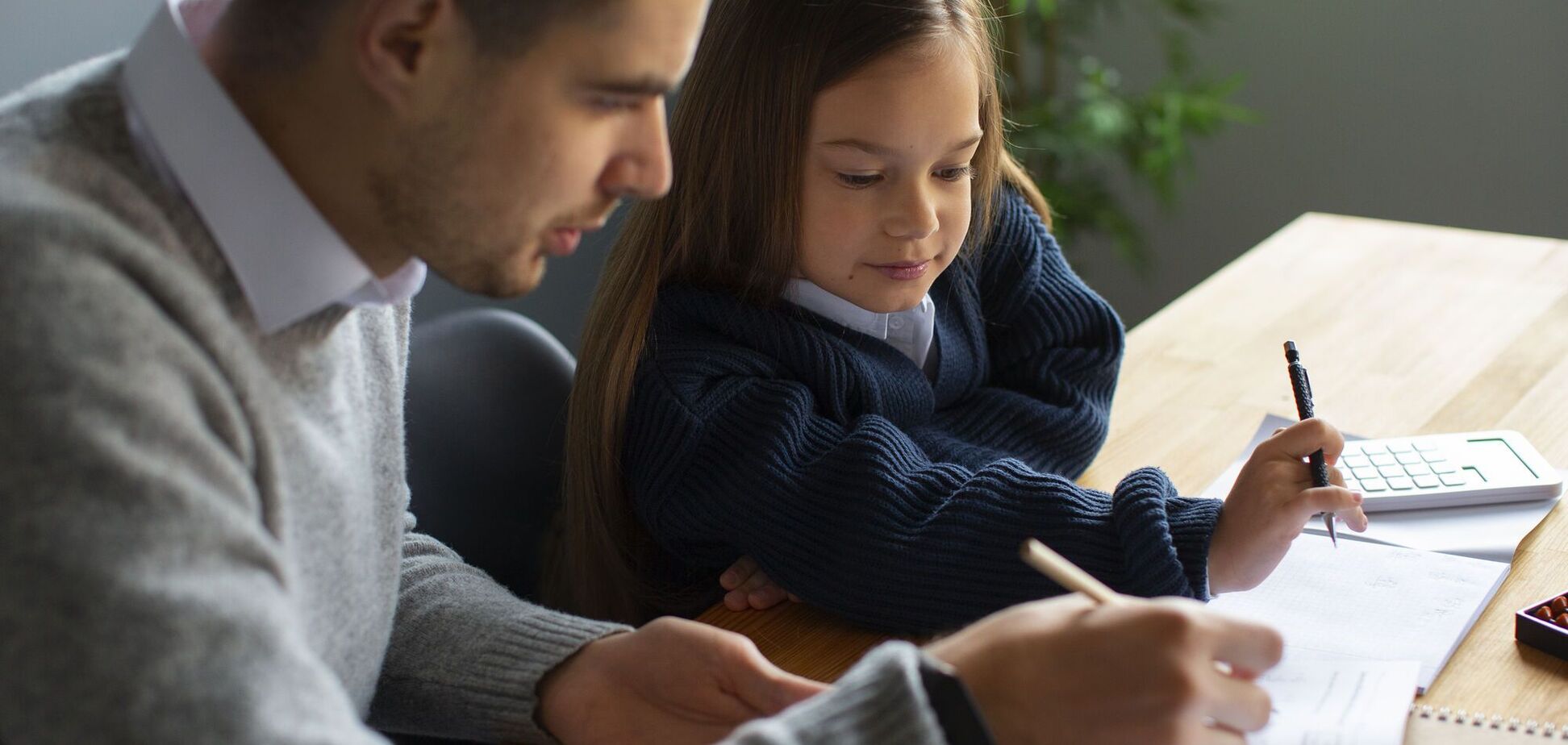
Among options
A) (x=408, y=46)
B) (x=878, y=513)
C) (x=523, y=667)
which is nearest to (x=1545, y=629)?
(x=878, y=513)

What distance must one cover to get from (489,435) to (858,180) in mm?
452

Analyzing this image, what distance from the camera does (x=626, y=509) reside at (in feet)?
4.11

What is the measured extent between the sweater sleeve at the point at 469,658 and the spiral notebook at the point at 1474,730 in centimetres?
52

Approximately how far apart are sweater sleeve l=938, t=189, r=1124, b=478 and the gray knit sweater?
69 cm

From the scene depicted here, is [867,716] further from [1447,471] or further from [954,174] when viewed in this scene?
[1447,471]

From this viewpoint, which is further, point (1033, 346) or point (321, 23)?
point (1033, 346)

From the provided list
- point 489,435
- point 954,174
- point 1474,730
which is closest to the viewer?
point 1474,730

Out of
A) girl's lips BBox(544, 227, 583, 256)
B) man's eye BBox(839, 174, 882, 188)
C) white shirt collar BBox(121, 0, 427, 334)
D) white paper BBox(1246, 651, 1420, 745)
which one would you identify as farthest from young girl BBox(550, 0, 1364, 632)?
white shirt collar BBox(121, 0, 427, 334)

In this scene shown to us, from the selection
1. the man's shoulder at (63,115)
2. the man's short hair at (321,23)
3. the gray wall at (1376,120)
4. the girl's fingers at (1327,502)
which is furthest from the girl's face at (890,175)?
the gray wall at (1376,120)

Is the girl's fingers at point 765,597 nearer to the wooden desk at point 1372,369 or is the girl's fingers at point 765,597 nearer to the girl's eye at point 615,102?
the wooden desk at point 1372,369

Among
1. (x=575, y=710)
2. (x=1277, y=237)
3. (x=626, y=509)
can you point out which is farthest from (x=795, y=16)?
(x=1277, y=237)

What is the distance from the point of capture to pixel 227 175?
71 centimetres

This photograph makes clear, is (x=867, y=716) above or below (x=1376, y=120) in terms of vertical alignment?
above

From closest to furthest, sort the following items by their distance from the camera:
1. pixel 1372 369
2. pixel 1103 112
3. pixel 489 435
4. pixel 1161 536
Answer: pixel 1161 536, pixel 489 435, pixel 1372 369, pixel 1103 112
